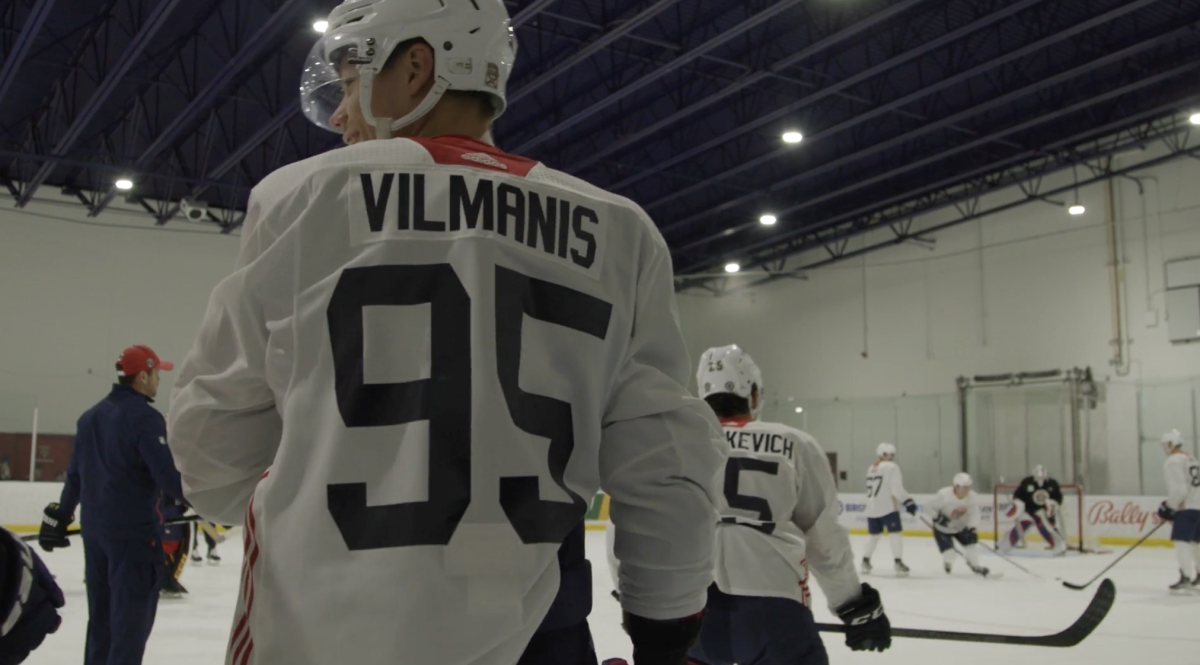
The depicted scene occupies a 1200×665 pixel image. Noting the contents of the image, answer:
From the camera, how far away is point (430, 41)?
54.0 inches

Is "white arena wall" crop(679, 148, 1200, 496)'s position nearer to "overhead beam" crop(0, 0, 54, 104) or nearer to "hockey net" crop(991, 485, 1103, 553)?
"hockey net" crop(991, 485, 1103, 553)

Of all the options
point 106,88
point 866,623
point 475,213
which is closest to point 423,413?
point 475,213

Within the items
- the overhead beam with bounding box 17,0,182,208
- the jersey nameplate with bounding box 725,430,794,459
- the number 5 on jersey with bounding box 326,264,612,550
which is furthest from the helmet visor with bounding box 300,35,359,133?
the overhead beam with bounding box 17,0,182,208

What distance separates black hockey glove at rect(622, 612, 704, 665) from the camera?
133 cm

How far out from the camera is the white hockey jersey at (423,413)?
108 centimetres

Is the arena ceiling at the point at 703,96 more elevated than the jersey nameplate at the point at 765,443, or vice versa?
the arena ceiling at the point at 703,96

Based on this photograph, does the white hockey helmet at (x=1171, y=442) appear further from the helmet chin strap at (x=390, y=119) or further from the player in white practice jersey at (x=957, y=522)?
the helmet chin strap at (x=390, y=119)

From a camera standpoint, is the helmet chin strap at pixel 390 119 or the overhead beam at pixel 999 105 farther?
the overhead beam at pixel 999 105

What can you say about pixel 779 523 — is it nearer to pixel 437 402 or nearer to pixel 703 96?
pixel 437 402

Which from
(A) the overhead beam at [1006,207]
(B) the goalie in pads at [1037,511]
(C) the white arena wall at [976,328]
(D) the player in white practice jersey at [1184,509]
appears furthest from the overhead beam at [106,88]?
(A) the overhead beam at [1006,207]

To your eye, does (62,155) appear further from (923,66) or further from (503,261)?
(503,261)

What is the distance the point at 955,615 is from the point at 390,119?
7.86m

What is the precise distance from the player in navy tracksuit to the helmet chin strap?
3.40m

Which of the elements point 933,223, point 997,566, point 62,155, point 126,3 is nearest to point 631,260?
point 997,566
